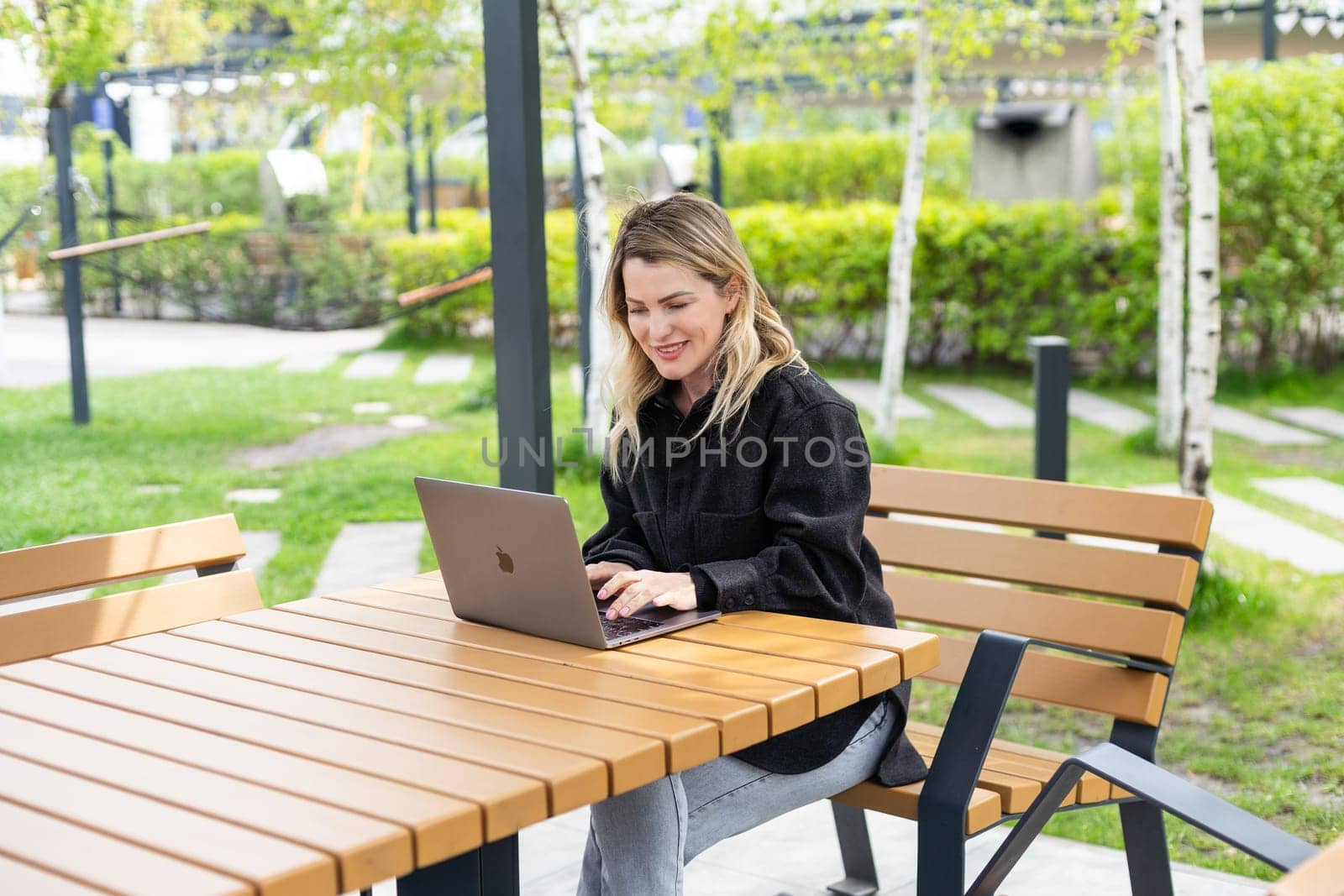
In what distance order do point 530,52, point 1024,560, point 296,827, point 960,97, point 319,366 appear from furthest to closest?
A: point 960,97, point 319,366, point 530,52, point 1024,560, point 296,827

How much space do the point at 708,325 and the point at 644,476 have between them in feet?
0.96

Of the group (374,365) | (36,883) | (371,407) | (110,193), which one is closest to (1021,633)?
(36,883)

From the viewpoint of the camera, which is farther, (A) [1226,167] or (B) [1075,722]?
(A) [1226,167]

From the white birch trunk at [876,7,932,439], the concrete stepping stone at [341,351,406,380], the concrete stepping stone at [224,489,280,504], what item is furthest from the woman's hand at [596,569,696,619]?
the concrete stepping stone at [341,351,406,380]

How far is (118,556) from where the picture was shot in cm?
261

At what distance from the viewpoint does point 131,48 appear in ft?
30.6

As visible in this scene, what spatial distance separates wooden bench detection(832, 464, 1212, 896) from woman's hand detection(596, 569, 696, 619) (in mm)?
311

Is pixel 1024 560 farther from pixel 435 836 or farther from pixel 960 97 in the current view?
pixel 960 97

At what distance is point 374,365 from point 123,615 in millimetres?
8835

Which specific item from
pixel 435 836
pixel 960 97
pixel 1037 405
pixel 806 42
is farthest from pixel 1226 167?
pixel 435 836

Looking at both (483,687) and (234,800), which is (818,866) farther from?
(234,800)

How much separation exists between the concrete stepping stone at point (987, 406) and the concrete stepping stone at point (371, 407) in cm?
362

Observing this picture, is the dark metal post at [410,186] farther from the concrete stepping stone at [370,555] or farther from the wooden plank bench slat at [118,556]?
the wooden plank bench slat at [118,556]

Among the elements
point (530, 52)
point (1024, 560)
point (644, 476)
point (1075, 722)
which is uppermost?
point (530, 52)
